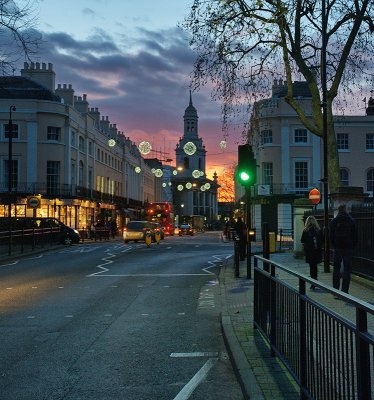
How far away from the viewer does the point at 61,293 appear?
12.1 meters

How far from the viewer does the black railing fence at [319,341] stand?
3090 mm

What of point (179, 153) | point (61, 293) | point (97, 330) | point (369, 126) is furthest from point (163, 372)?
point (179, 153)

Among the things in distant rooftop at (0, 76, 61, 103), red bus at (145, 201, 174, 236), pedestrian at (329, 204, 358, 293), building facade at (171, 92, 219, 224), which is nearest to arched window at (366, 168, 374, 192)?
red bus at (145, 201, 174, 236)

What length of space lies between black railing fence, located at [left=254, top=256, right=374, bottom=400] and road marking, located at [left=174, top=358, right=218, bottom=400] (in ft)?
2.47

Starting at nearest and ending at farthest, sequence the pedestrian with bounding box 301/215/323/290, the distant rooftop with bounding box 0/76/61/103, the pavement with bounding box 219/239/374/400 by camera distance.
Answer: the pavement with bounding box 219/239/374/400 → the pedestrian with bounding box 301/215/323/290 → the distant rooftop with bounding box 0/76/61/103

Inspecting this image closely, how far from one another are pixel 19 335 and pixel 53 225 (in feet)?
87.5

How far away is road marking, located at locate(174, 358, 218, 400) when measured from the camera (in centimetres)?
517

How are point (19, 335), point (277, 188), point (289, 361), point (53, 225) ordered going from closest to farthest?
point (289, 361), point (19, 335), point (53, 225), point (277, 188)

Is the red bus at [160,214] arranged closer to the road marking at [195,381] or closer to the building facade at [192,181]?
the building facade at [192,181]

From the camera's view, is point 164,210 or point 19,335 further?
point 164,210

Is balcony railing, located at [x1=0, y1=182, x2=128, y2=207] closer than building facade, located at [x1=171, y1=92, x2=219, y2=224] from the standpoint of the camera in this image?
Yes

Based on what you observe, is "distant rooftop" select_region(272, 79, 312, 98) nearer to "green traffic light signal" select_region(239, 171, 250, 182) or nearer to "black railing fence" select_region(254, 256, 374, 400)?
"green traffic light signal" select_region(239, 171, 250, 182)

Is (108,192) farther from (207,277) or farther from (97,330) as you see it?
(97,330)

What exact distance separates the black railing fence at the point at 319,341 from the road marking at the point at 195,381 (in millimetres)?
752
